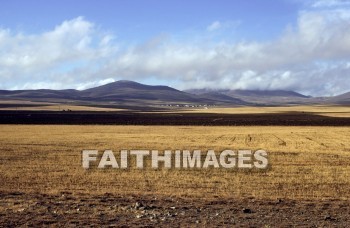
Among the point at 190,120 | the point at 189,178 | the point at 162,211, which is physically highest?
the point at 190,120

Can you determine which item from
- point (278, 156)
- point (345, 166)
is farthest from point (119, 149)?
point (345, 166)

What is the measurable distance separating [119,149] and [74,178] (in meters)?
11.2

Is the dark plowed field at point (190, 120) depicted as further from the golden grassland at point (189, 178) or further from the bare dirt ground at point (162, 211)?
the bare dirt ground at point (162, 211)

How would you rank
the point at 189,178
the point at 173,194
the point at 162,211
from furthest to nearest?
the point at 189,178 < the point at 173,194 < the point at 162,211

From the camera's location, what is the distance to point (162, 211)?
1225 cm

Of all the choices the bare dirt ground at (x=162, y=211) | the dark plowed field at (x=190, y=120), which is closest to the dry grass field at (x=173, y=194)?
the bare dirt ground at (x=162, y=211)

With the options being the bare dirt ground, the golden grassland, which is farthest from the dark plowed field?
the bare dirt ground

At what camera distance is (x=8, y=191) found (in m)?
15.4

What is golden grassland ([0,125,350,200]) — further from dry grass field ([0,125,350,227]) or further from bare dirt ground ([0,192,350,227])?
bare dirt ground ([0,192,350,227])

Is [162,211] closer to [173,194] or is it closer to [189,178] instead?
[173,194]

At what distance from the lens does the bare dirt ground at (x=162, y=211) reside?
11.1 meters

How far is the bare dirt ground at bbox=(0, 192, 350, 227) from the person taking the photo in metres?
11.1

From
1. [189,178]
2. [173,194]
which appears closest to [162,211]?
[173,194]

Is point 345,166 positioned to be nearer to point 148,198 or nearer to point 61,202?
point 148,198
